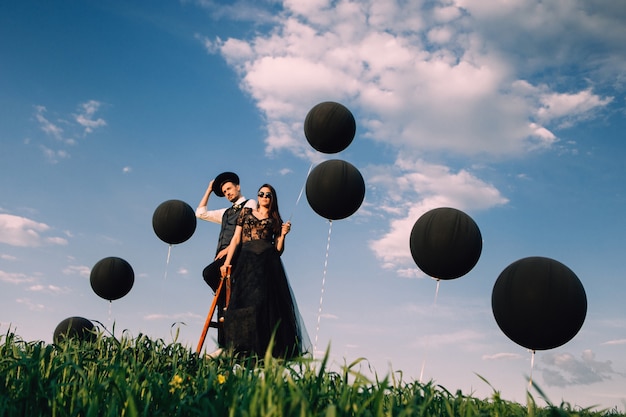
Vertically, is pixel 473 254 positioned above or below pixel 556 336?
above

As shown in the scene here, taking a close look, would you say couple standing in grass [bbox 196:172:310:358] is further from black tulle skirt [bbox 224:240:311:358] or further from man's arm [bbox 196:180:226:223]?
man's arm [bbox 196:180:226:223]

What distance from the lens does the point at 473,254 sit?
6242 millimetres

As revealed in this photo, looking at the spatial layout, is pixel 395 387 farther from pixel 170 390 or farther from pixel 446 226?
pixel 446 226

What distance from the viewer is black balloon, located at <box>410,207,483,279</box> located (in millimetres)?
6113

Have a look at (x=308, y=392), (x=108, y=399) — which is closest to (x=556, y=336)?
(x=308, y=392)

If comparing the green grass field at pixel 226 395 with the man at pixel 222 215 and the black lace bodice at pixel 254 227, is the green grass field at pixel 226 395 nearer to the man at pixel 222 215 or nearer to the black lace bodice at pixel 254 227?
the black lace bodice at pixel 254 227

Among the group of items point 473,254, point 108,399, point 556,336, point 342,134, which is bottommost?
point 108,399

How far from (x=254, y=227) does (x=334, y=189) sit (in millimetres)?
1139

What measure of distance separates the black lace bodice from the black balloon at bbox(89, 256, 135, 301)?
129 inches

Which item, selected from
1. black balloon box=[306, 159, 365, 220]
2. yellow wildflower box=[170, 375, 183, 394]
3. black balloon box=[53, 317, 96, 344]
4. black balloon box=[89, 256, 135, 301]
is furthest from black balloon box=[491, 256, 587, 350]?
black balloon box=[89, 256, 135, 301]

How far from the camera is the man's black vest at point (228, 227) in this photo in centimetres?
742

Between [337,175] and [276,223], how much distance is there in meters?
1.02

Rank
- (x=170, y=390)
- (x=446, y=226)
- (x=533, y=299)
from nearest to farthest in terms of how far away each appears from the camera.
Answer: (x=170, y=390) → (x=533, y=299) → (x=446, y=226)

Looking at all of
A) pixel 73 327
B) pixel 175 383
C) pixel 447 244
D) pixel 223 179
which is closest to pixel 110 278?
pixel 73 327
